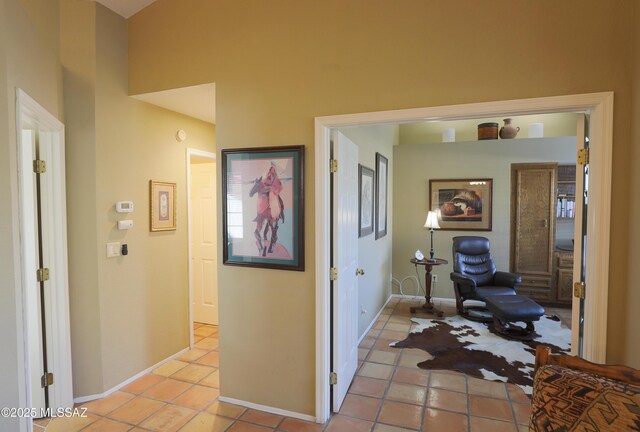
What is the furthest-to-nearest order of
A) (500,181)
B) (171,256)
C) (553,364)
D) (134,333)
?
(500,181) < (171,256) < (134,333) < (553,364)

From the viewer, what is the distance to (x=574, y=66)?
6.39 ft

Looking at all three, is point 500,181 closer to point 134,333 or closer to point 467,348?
point 467,348

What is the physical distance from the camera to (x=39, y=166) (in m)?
2.58

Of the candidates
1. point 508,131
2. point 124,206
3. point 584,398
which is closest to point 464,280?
point 508,131

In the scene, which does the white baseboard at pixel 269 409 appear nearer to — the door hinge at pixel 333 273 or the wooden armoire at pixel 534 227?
the door hinge at pixel 333 273

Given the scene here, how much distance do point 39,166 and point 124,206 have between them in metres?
0.63

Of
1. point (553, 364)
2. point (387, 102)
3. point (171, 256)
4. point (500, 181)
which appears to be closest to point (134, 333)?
point (171, 256)

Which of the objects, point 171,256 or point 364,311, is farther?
point 364,311

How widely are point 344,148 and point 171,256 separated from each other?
6.86 ft

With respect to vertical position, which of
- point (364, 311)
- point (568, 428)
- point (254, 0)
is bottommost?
point (364, 311)

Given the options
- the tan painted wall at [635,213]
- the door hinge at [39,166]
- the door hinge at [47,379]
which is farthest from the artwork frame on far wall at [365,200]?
the door hinge at [47,379]

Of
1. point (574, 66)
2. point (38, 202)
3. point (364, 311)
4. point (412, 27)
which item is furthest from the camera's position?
point (364, 311)

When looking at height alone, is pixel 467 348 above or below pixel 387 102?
below

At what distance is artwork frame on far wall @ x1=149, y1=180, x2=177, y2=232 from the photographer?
130 inches
